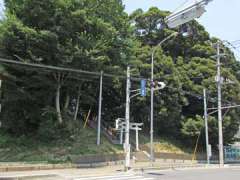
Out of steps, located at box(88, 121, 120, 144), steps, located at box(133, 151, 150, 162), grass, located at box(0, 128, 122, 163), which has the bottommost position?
steps, located at box(133, 151, 150, 162)

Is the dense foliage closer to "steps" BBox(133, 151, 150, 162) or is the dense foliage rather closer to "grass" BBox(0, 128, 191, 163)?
"grass" BBox(0, 128, 191, 163)

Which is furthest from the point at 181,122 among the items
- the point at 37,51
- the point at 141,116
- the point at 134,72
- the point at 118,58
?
the point at 37,51

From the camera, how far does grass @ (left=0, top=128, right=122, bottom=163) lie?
83.6 ft

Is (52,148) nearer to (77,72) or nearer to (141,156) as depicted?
(77,72)

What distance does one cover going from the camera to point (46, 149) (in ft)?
88.7

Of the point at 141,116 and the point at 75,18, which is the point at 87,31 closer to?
the point at 75,18

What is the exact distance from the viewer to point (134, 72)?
1380 inches

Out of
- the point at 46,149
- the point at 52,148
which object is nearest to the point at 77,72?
the point at 52,148

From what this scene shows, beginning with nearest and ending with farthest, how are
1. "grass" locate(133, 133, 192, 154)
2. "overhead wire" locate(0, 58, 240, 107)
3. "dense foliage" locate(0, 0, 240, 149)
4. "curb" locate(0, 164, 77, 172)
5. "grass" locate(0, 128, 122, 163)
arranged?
"curb" locate(0, 164, 77, 172)
"overhead wire" locate(0, 58, 240, 107)
"grass" locate(0, 128, 122, 163)
"dense foliage" locate(0, 0, 240, 149)
"grass" locate(133, 133, 192, 154)

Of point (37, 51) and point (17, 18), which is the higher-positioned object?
point (17, 18)

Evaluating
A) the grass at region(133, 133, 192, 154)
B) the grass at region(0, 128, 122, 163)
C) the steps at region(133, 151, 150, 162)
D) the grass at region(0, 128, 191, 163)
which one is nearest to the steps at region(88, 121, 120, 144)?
the steps at region(133, 151, 150, 162)

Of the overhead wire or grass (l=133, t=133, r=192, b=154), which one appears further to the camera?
grass (l=133, t=133, r=192, b=154)

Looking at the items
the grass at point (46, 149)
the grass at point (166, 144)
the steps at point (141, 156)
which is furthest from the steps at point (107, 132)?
the grass at point (46, 149)

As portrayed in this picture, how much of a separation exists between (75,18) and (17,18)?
4090 mm
